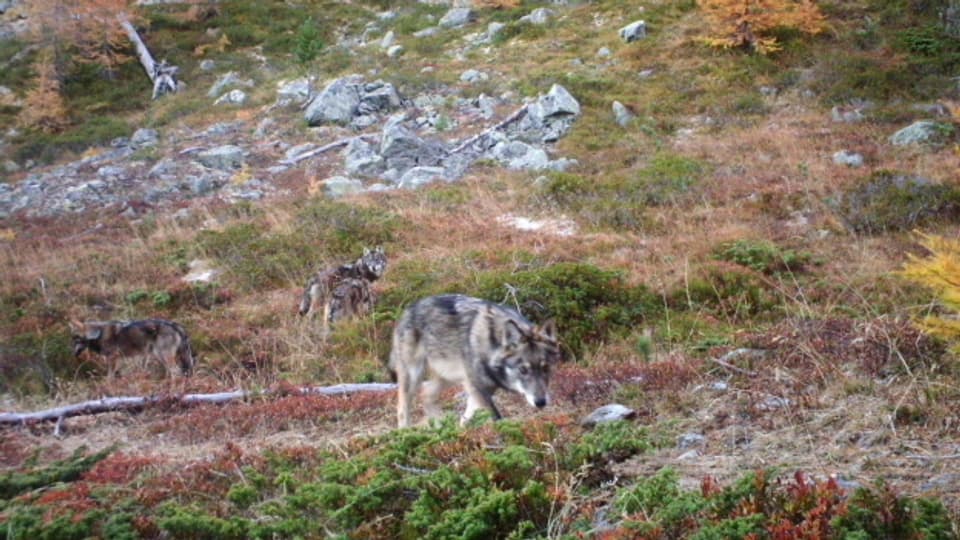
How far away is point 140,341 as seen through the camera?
414 inches

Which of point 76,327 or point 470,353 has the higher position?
point 470,353

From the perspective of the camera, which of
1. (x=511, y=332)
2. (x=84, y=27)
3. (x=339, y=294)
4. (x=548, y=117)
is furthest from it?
(x=84, y=27)

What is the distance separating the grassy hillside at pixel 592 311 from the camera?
13.2 ft

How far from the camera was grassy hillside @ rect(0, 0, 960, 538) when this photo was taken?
402 cm

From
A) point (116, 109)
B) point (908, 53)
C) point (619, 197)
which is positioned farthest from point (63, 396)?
point (116, 109)

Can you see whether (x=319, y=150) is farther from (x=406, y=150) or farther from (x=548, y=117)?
(x=548, y=117)

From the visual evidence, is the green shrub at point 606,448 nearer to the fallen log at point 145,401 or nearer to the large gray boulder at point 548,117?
the fallen log at point 145,401

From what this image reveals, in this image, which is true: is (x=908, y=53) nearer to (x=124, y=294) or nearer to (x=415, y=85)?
(x=415, y=85)

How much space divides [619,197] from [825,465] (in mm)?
12041

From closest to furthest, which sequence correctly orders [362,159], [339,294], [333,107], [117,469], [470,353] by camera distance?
[117,469] → [470,353] → [339,294] → [362,159] → [333,107]

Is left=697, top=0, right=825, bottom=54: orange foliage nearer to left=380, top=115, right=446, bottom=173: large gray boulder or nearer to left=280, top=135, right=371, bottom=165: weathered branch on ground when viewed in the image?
left=380, top=115, right=446, bottom=173: large gray boulder

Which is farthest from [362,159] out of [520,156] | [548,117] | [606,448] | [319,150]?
[606,448]

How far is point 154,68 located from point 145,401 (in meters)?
30.8

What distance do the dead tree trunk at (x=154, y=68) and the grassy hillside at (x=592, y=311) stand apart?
4.20 m
